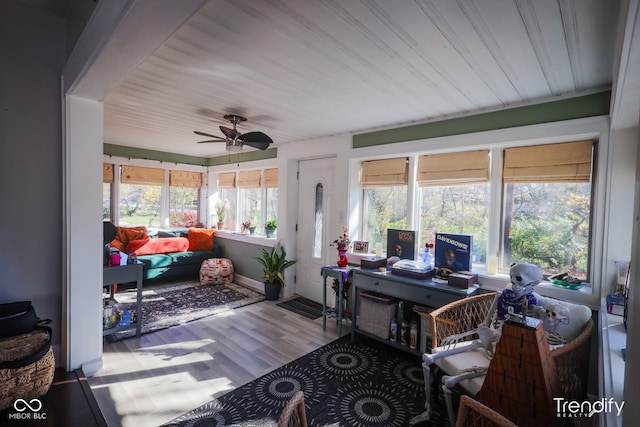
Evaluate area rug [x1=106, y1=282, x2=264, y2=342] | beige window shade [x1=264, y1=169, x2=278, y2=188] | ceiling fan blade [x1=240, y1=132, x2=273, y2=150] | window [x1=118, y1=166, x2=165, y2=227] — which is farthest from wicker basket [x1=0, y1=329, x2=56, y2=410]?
window [x1=118, y1=166, x2=165, y2=227]

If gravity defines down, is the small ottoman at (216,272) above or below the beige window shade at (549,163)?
below

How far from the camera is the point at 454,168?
9.93 ft

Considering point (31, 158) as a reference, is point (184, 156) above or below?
above

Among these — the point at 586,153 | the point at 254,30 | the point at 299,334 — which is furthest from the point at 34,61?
the point at 586,153

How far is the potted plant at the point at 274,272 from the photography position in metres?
4.35

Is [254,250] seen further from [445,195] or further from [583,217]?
[583,217]

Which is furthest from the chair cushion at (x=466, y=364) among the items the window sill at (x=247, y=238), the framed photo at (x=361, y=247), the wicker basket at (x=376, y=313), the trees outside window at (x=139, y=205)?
the trees outside window at (x=139, y=205)

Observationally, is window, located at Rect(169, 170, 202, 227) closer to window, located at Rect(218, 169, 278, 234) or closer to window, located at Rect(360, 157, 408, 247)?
window, located at Rect(218, 169, 278, 234)

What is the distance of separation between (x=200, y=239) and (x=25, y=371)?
400 cm

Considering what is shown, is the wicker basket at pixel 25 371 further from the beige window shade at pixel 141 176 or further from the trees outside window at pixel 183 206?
the trees outside window at pixel 183 206

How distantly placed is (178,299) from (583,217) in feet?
15.7

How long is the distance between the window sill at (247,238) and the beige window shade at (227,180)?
2.97ft

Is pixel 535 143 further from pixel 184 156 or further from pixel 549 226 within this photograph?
pixel 184 156

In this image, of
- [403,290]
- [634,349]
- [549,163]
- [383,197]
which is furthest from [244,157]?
[634,349]
